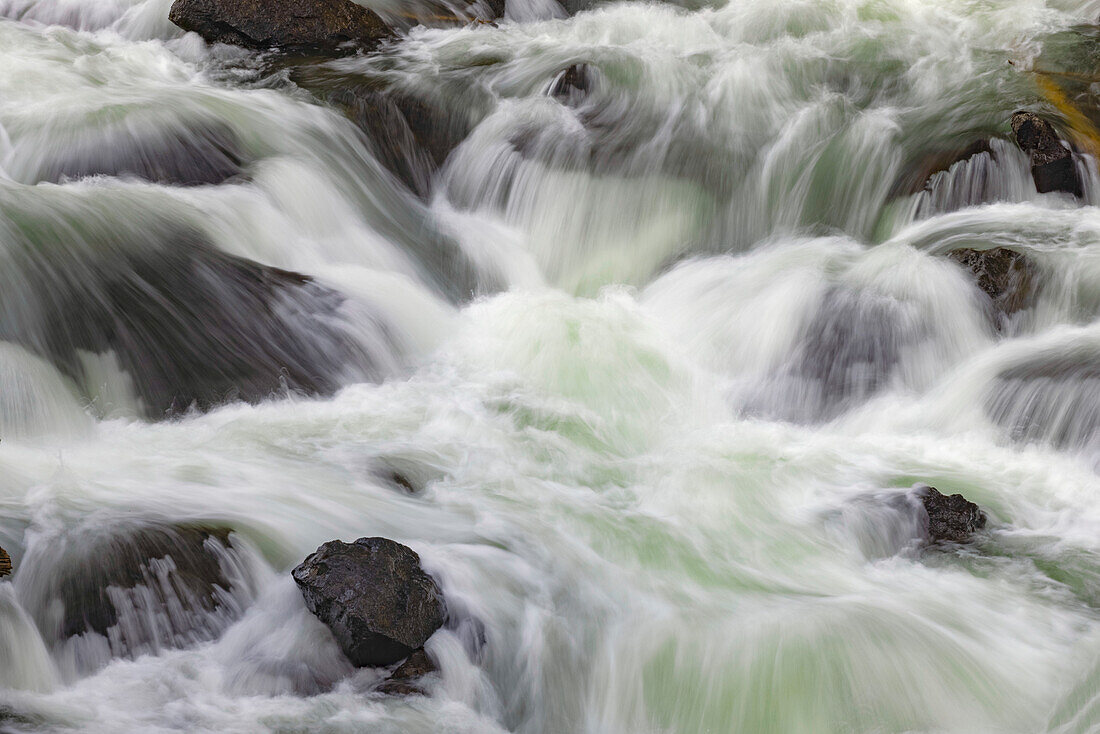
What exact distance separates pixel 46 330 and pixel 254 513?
64.2 inches

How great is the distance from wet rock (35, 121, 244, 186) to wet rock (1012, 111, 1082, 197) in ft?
16.1

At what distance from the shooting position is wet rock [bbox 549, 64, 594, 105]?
8.53 meters

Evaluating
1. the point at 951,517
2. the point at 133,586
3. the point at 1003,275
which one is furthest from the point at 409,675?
the point at 1003,275

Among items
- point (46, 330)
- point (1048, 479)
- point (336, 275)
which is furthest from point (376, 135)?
point (1048, 479)

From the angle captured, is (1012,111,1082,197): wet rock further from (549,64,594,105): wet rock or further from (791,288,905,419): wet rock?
(549,64,594,105): wet rock

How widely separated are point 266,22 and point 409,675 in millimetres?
6585

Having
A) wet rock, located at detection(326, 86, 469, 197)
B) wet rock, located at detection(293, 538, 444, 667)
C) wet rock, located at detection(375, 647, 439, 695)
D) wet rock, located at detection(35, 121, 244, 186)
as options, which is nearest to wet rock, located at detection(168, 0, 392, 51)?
wet rock, located at detection(326, 86, 469, 197)

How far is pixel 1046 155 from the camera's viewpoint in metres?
7.28

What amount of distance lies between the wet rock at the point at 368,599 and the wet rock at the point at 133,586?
0.31m

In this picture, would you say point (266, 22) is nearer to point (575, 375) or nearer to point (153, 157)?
point (153, 157)

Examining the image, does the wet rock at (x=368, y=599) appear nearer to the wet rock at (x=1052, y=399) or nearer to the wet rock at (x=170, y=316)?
the wet rock at (x=170, y=316)

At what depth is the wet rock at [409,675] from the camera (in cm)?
392

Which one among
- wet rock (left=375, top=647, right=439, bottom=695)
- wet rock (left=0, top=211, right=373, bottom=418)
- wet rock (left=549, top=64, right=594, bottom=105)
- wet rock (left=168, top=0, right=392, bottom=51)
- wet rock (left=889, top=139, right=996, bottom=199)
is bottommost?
wet rock (left=375, top=647, right=439, bottom=695)

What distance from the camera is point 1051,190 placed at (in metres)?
7.23
